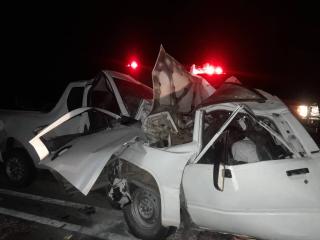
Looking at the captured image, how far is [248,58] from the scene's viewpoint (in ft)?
54.3

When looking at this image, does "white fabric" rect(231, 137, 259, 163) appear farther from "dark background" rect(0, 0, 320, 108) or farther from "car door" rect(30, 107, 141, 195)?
"dark background" rect(0, 0, 320, 108)

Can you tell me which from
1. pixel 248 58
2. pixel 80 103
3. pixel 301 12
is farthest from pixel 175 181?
pixel 301 12

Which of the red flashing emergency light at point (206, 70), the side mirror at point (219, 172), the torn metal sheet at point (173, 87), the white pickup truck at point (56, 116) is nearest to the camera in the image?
the side mirror at point (219, 172)

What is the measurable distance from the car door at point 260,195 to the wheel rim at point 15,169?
14.0ft

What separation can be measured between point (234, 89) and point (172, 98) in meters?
1.02

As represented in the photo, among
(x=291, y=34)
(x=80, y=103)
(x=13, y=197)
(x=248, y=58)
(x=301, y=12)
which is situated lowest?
(x=13, y=197)

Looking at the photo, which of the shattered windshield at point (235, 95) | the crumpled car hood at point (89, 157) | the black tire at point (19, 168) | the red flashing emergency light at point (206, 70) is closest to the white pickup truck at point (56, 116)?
the black tire at point (19, 168)

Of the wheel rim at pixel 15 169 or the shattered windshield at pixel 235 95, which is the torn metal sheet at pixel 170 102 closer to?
the shattered windshield at pixel 235 95

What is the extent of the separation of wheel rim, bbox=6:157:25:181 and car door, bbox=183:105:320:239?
4277 mm

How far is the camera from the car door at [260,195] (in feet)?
10.8

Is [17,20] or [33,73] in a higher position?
[17,20]

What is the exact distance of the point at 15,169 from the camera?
23.0 ft

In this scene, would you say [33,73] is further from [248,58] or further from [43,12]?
[248,58]

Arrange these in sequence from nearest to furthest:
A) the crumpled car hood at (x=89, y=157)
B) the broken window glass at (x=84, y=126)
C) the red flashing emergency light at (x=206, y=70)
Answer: the crumpled car hood at (x=89, y=157) → the broken window glass at (x=84, y=126) → the red flashing emergency light at (x=206, y=70)
